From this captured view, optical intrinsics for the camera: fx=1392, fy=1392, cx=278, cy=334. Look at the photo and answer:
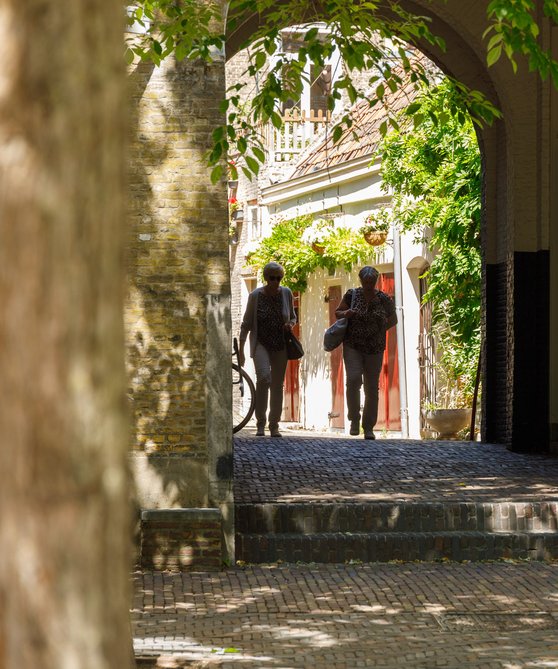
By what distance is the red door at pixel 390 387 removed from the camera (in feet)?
73.7

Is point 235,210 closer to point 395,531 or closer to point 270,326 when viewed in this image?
point 270,326

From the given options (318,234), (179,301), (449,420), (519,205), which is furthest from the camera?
(318,234)

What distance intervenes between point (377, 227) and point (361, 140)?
221 cm

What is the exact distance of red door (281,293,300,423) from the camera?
89.6 ft

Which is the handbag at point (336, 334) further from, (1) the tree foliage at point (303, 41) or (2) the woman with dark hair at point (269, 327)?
(1) the tree foliage at point (303, 41)

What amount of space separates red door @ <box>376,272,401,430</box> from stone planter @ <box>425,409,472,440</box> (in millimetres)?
4381

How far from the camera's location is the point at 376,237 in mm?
22672

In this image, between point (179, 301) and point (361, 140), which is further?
point (361, 140)

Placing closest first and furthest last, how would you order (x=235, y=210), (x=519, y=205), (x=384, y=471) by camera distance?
(x=384, y=471), (x=519, y=205), (x=235, y=210)

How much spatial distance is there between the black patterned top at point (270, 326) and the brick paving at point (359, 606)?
8.95ft

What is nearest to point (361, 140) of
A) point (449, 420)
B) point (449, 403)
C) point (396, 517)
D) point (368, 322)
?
point (449, 403)

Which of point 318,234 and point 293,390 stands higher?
point 318,234

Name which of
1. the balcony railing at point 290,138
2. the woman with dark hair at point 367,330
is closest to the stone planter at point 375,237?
the balcony railing at point 290,138

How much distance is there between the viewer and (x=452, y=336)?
60.8 feet
